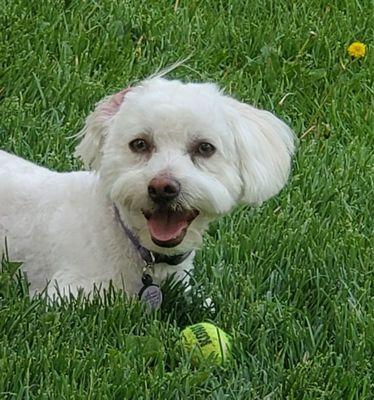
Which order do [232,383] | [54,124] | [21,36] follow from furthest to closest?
[21,36] → [54,124] → [232,383]

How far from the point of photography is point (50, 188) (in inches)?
164

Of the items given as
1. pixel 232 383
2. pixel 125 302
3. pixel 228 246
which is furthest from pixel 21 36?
pixel 232 383

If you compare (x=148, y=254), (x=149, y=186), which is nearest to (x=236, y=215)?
(x=148, y=254)

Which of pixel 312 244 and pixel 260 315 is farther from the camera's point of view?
pixel 312 244

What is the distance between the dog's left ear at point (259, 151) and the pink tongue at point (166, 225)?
0.23 meters

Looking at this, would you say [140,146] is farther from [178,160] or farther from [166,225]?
[166,225]

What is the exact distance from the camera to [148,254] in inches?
153

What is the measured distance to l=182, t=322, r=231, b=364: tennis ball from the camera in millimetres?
3590

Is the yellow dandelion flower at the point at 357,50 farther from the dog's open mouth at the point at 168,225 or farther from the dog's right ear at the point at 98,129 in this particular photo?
the dog's open mouth at the point at 168,225

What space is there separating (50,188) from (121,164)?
20.6 inches

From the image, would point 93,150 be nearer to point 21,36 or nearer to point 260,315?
point 260,315

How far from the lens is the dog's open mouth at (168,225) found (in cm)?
369

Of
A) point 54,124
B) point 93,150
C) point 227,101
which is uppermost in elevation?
point 227,101

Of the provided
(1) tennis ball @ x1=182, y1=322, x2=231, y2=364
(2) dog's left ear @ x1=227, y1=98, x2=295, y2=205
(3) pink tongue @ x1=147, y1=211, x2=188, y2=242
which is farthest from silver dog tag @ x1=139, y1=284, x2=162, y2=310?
(2) dog's left ear @ x1=227, y1=98, x2=295, y2=205
